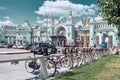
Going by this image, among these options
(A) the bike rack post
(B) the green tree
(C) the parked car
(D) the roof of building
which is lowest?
(A) the bike rack post

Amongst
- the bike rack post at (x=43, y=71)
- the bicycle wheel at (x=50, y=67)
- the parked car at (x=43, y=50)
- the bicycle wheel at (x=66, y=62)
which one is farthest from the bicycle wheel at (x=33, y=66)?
the bicycle wheel at (x=66, y=62)

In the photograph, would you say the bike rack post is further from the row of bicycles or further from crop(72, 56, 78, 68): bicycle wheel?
crop(72, 56, 78, 68): bicycle wheel

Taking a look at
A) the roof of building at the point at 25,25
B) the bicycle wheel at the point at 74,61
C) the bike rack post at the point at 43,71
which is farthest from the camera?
the roof of building at the point at 25,25

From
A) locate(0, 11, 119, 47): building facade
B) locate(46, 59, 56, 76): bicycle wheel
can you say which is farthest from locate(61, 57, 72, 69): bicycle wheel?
locate(0, 11, 119, 47): building facade

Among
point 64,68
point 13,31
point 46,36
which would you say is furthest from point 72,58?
point 13,31

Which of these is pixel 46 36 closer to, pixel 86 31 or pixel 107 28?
pixel 86 31

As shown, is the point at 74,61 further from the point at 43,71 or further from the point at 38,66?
the point at 43,71

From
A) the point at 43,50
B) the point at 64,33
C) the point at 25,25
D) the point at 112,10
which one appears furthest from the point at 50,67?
the point at 25,25

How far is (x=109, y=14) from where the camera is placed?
34.1ft

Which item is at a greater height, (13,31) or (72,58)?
(13,31)

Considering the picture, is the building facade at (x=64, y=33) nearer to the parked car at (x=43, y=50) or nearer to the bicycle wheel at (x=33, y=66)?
the parked car at (x=43, y=50)

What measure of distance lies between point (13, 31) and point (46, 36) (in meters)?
23.4

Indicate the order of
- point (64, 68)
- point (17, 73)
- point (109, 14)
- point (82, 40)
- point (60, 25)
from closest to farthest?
point (109, 14), point (17, 73), point (64, 68), point (82, 40), point (60, 25)

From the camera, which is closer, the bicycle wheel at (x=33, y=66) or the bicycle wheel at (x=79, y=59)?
the bicycle wheel at (x=33, y=66)
